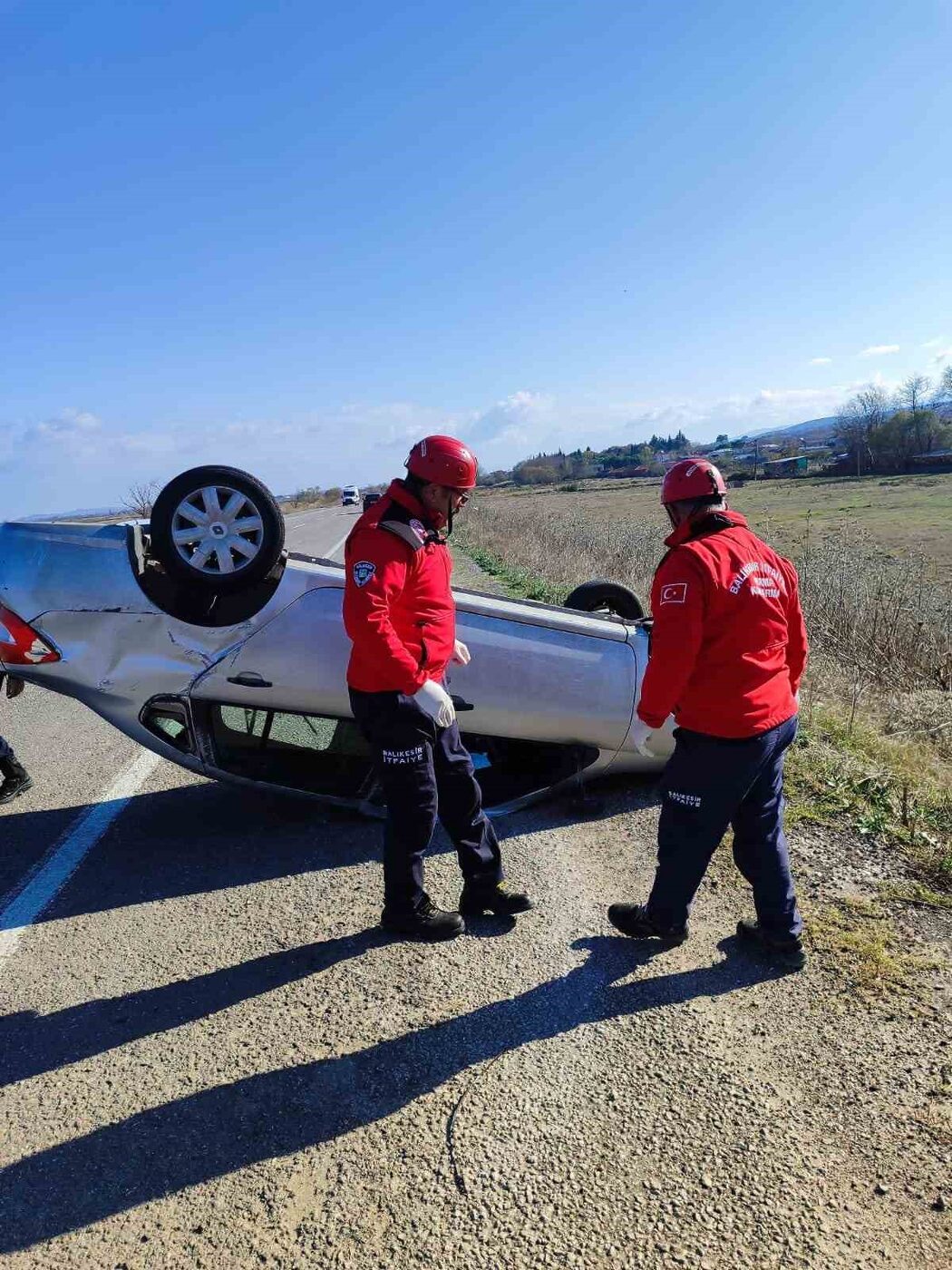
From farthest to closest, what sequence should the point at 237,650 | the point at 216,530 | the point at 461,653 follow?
the point at 237,650 < the point at 216,530 < the point at 461,653

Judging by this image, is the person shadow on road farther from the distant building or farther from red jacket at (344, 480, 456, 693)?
the distant building

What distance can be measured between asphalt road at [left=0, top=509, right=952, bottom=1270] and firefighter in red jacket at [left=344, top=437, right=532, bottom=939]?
0.99 ft

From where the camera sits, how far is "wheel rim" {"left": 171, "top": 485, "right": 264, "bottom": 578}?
3.73 metres

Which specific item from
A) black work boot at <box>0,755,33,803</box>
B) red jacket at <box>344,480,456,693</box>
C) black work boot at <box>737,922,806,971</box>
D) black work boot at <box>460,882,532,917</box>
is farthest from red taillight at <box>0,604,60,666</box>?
black work boot at <box>737,922,806,971</box>

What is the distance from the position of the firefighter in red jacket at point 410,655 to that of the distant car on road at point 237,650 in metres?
0.82

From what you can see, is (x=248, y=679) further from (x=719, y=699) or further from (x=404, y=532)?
(x=719, y=699)

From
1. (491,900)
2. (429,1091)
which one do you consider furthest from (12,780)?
(429,1091)

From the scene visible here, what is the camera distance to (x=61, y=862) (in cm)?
385

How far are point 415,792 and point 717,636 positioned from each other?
1230 millimetres

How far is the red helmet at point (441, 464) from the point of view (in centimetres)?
312

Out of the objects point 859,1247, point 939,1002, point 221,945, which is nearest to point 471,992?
point 221,945

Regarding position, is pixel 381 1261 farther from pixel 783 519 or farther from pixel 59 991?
pixel 783 519

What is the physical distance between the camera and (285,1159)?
2.19 meters

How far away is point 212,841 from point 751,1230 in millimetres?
2923
